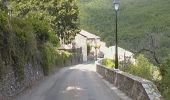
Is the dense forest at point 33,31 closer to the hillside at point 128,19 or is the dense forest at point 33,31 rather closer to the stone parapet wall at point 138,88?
the stone parapet wall at point 138,88

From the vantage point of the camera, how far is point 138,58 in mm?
38875

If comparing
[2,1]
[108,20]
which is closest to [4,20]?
[2,1]

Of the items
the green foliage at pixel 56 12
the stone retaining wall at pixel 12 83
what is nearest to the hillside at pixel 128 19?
the green foliage at pixel 56 12

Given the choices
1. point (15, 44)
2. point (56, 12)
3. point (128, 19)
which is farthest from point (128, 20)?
point (15, 44)

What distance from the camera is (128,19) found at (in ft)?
519

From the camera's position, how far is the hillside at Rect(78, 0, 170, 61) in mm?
126375

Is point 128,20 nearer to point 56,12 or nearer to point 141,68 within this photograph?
point 56,12

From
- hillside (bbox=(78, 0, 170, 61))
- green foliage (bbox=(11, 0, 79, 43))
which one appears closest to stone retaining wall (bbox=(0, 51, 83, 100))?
green foliage (bbox=(11, 0, 79, 43))

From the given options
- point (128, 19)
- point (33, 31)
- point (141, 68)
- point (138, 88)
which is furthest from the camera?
point (128, 19)

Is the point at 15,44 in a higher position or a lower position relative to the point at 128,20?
lower

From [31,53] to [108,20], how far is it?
440 ft

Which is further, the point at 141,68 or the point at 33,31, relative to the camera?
the point at 33,31

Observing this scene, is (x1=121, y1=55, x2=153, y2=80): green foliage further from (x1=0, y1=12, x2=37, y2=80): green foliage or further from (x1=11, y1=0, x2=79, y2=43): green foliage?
(x1=11, y1=0, x2=79, y2=43): green foliage

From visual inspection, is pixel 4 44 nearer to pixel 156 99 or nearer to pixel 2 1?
pixel 156 99
